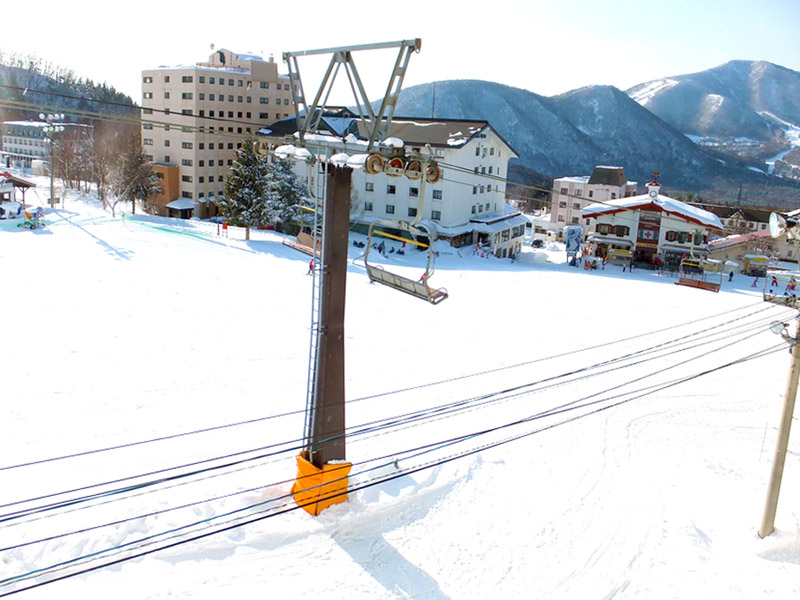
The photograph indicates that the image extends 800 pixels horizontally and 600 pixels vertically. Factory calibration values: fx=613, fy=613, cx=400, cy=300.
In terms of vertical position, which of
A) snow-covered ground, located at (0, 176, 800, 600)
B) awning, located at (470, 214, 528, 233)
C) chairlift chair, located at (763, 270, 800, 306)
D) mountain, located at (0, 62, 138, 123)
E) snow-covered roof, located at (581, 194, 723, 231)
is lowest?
snow-covered ground, located at (0, 176, 800, 600)

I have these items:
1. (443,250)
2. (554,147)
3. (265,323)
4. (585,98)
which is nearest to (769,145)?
(585,98)

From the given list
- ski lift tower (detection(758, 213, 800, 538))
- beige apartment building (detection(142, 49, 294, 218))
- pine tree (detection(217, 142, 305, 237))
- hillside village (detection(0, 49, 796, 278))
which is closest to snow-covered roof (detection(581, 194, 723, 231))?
hillside village (detection(0, 49, 796, 278))

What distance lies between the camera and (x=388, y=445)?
12.0 m

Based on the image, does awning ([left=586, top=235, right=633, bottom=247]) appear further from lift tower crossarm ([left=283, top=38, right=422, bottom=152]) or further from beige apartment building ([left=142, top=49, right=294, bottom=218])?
lift tower crossarm ([left=283, top=38, right=422, bottom=152])

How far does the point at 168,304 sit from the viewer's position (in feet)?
69.2

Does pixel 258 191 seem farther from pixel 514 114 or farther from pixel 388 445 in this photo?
pixel 514 114

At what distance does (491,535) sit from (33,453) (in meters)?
8.11

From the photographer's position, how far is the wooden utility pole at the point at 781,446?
931 centimetres

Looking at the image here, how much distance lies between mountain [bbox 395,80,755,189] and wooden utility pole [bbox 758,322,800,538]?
5074 inches

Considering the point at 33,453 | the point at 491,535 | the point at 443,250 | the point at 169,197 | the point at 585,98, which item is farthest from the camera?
the point at 585,98

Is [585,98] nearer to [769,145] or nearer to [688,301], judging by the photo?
[769,145]

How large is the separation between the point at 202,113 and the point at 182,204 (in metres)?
7.76

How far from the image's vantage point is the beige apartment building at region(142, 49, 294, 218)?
48.9 meters

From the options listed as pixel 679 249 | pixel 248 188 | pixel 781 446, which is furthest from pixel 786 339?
pixel 679 249
